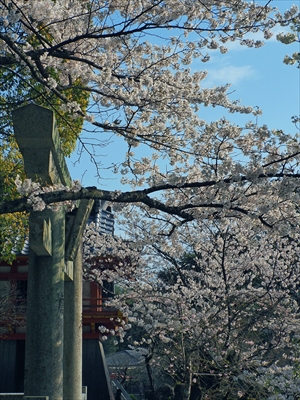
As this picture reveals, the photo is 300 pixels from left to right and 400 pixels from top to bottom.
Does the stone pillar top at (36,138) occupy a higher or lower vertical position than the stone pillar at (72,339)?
higher

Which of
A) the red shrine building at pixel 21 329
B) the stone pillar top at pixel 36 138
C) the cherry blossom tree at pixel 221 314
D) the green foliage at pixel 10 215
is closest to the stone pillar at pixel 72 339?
the stone pillar top at pixel 36 138

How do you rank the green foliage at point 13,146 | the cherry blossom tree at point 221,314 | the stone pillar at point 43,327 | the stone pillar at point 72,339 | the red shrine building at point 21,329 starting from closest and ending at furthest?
1. the stone pillar at point 43,327
2. the stone pillar at point 72,339
3. the green foliage at point 13,146
4. the cherry blossom tree at point 221,314
5. the red shrine building at point 21,329

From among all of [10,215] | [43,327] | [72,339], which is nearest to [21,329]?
[10,215]

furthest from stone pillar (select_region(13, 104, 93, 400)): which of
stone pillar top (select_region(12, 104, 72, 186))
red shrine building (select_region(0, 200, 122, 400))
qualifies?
red shrine building (select_region(0, 200, 122, 400))

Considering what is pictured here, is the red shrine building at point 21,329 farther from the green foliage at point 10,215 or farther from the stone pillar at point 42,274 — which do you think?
the stone pillar at point 42,274

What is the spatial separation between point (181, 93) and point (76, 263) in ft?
8.17

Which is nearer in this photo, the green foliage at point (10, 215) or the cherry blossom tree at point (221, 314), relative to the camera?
the green foliage at point (10, 215)

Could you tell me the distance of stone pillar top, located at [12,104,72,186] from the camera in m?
3.65

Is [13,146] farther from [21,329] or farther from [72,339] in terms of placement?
[21,329]

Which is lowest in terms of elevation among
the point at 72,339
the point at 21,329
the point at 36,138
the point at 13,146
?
the point at 72,339

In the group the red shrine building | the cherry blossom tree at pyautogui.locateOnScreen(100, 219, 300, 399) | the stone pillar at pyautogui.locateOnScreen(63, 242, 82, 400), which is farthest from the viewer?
the red shrine building

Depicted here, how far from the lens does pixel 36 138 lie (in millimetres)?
3648

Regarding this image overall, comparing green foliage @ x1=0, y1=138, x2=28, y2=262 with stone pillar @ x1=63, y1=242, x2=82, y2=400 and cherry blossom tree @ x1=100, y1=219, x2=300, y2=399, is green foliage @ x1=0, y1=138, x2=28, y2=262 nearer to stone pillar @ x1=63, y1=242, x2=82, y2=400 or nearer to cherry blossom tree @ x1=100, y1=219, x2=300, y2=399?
cherry blossom tree @ x1=100, y1=219, x2=300, y2=399

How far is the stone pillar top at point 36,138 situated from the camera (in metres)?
3.65
